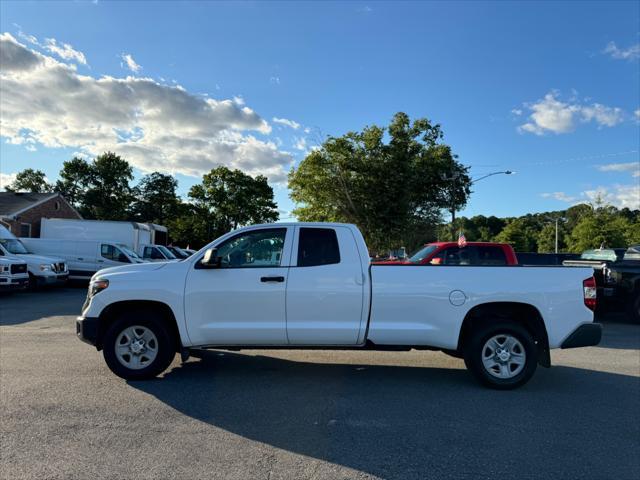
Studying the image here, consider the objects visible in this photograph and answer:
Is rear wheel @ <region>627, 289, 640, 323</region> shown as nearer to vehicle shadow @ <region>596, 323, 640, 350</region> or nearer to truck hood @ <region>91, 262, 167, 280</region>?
vehicle shadow @ <region>596, 323, 640, 350</region>

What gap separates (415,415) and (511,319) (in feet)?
6.22

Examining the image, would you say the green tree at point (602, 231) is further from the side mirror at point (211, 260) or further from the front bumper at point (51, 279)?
the side mirror at point (211, 260)

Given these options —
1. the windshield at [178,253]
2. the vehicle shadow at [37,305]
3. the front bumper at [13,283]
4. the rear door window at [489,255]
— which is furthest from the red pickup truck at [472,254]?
the windshield at [178,253]

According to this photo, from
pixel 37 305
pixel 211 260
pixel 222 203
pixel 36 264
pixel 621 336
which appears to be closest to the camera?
pixel 211 260

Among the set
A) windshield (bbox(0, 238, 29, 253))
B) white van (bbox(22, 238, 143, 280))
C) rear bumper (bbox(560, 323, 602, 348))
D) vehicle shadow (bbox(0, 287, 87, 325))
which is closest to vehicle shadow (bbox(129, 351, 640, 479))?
rear bumper (bbox(560, 323, 602, 348))

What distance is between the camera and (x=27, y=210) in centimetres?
3131

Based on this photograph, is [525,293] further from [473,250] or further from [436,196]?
[436,196]

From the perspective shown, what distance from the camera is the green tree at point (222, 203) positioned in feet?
200

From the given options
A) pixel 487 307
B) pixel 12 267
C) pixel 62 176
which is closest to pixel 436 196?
pixel 12 267

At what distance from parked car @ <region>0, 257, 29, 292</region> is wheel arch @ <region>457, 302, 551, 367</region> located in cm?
1405

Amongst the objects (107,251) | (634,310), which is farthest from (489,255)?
(107,251)

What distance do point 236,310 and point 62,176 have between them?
6642 cm

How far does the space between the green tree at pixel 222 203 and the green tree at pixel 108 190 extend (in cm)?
870

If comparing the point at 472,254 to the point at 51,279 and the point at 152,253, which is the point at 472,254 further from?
the point at 152,253
